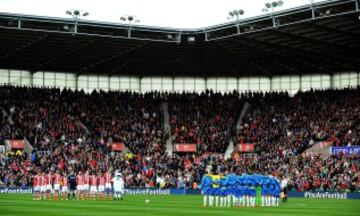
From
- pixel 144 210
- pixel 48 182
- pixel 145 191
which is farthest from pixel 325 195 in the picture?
pixel 144 210

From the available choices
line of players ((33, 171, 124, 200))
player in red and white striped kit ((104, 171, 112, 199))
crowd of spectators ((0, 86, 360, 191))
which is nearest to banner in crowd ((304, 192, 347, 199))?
crowd of spectators ((0, 86, 360, 191))

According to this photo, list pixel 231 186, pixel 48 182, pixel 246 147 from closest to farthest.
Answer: pixel 231 186, pixel 48 182, pixel 246 147

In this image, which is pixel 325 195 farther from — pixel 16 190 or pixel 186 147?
pixel 16 190

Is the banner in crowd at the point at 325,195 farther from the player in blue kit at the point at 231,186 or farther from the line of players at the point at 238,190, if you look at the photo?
the player in blue kit at the point at 231,186

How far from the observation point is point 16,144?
62.8 m

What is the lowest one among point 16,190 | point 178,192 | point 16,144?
point 178,192

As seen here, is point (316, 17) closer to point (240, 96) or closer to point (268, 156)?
point (268, 156)

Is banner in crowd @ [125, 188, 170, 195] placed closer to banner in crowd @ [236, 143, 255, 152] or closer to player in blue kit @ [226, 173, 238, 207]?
banner in crowd @ [236, 143, 255, 152]

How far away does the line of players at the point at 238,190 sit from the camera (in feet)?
109

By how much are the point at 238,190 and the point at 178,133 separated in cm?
3823

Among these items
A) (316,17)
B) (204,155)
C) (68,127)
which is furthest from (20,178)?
(316,17)

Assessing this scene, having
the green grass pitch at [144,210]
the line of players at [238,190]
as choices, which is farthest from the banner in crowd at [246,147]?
the line of players at [238,190]

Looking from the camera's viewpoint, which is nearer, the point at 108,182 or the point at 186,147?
the point at 108,182

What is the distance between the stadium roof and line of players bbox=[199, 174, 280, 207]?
20.7 meters
